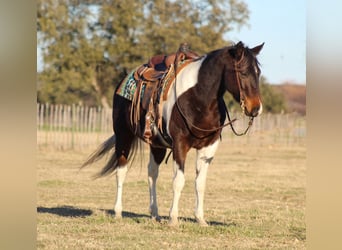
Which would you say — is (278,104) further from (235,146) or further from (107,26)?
(235,146)

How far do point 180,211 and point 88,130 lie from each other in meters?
16.5

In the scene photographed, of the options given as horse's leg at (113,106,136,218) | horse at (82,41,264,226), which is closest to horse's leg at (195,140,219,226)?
horse at (82,41,264,226)

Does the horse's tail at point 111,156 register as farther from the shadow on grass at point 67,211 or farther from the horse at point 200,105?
the horse at point 200,105

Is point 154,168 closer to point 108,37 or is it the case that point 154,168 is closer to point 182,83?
point 182,83

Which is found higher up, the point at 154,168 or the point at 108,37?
the point at 108,37

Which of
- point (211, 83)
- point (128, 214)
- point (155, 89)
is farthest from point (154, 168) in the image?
point (211, 83)

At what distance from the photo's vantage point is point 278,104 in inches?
1657

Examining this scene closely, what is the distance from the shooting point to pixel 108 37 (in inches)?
1492

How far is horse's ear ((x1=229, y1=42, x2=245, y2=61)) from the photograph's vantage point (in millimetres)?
6785

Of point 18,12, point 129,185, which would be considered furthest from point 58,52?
point 18,12

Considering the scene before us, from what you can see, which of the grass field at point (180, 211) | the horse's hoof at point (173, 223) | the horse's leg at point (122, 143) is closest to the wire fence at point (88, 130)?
the grass field at point (180, 211)

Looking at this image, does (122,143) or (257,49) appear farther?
(122,143)

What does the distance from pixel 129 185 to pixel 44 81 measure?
2519 centimetres

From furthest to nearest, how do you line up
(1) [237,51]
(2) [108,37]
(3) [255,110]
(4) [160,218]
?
1. (2) [108,37]
2. (4) [160,218]
3. (1) [237,51]
4. (3) [255,110]
